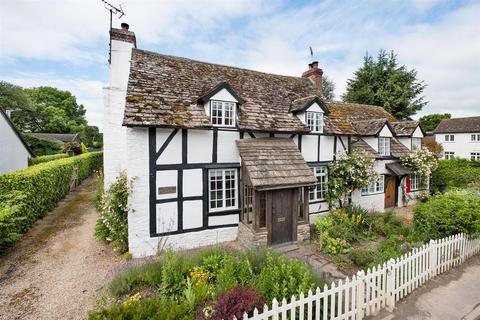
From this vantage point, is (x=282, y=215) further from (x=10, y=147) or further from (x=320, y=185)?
(x=10, y=147)

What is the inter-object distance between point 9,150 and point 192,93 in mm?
18540

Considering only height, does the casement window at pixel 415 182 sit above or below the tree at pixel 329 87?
below

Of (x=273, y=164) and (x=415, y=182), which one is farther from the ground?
(x=273, y=164)

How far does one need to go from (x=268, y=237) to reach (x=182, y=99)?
274 inches

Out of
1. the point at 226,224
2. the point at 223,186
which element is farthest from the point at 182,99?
the point at 226,224

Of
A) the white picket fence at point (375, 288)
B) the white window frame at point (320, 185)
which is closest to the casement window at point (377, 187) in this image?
the white window frame at point (320, 185)

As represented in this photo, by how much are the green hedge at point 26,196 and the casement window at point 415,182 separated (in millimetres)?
22603

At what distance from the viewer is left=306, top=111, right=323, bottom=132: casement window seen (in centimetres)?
1172

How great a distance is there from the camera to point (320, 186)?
12273mm

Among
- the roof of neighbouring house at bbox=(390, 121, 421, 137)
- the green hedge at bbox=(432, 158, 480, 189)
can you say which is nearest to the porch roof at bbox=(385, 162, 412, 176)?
the roof of neighbouring house at bbox=(390, 121, 421, 137)

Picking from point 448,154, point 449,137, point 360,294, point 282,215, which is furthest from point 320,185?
point 449,137

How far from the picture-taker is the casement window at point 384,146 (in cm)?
1506

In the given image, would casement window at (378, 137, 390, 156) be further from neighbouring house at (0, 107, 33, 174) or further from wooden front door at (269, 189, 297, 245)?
neighbouring house at (0, 107, 33, 174)

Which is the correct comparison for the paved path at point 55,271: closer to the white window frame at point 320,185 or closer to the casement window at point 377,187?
the white window frame at point 320,185
